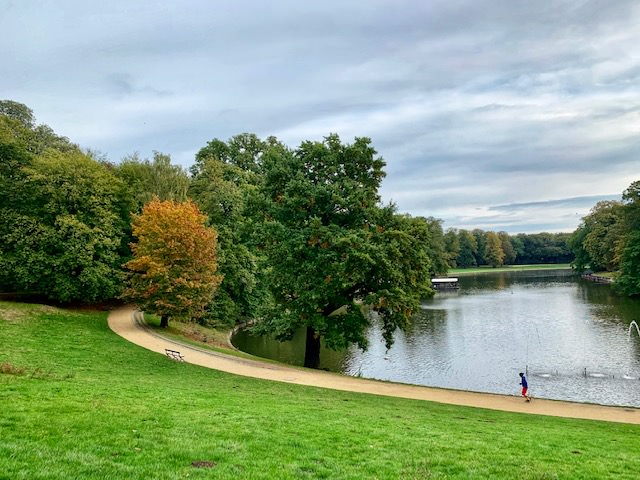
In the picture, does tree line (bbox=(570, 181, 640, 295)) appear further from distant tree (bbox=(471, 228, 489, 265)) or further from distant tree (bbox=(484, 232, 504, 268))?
distant tree (bbox=(471, 228, 489, 265))

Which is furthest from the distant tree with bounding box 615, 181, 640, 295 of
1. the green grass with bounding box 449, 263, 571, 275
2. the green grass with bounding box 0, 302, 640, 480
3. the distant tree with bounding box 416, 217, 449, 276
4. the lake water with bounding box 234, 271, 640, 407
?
the green grass with bounding box 449, 263, 571, 275

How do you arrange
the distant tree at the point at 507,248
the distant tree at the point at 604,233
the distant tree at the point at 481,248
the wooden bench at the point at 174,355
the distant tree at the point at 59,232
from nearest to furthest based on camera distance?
the wooden bench at the point at 174,355 < the distant tree at the point at 59,232 < the distant tree at the point at 604,233 < the distant tree at the point at 481,248 < the distant tree at the point at 507,248

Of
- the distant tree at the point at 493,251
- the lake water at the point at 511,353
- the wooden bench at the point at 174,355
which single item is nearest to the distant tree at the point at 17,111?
the lake water at the point at 511,353

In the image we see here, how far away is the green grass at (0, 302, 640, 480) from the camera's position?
730 cm

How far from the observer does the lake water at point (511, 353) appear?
26.1m

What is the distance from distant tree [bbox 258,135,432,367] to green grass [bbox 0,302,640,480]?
732 cm

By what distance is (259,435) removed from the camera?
943 cm

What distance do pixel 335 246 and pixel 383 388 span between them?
7205 millimetres

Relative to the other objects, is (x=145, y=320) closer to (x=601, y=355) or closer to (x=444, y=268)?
(x=601, y=355)

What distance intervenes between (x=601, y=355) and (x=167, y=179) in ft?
117

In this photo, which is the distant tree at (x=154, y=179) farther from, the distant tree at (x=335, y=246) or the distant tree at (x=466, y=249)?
the distant tree at (x=466, y=249)

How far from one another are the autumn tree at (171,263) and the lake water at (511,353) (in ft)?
26.2

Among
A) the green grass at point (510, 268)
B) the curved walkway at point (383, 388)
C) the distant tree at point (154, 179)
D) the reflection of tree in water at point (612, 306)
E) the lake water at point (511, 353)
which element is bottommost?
the lake water at point (511, 353)

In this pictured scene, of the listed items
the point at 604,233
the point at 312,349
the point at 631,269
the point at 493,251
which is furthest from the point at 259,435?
the point at 493,251
